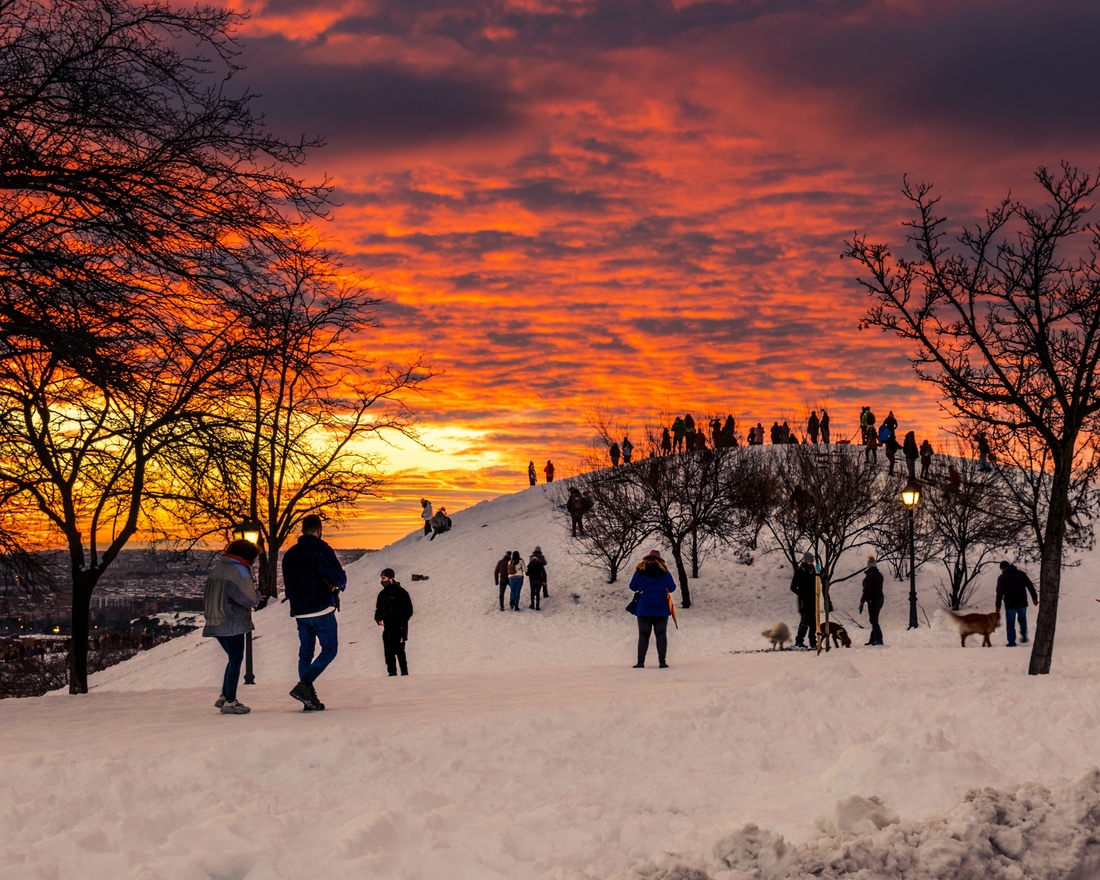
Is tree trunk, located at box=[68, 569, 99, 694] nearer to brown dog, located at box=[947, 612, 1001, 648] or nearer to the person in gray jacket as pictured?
the person in gray jacket

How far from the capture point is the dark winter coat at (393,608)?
17.7 meters

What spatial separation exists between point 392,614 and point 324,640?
269 inches

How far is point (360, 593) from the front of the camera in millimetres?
40031

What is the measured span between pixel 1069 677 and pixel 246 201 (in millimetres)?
11601

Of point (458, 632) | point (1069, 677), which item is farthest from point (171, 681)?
point (1069, 677)

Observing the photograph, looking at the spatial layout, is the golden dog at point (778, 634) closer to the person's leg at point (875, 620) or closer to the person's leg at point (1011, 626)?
the person's leg at point (875, 620)

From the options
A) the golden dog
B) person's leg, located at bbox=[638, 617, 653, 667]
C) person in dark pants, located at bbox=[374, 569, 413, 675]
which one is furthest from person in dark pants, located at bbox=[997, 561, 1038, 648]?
person in dark pants, located at bbox=[374, 569, 413, 675]

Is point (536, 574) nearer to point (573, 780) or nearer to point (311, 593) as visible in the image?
point (311, 593)

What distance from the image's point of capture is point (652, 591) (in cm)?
1714

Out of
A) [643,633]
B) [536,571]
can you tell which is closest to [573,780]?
[643,633]

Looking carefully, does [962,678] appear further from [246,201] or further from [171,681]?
[171,681]

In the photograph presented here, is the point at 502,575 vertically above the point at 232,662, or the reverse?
the point at 232,662

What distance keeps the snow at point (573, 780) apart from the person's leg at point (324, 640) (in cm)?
48

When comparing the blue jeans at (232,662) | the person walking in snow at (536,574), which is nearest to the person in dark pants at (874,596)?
the person walking in snow at (536,574)
